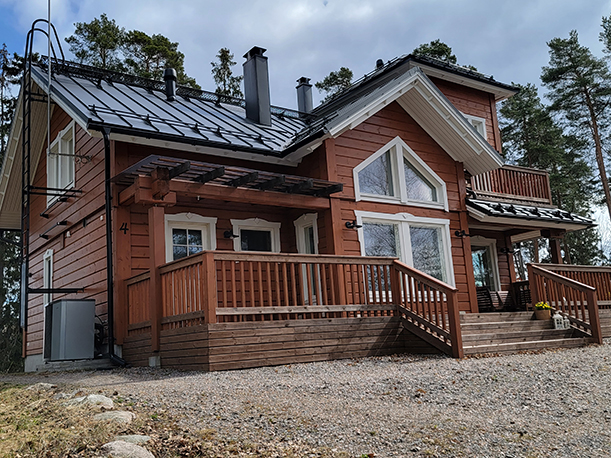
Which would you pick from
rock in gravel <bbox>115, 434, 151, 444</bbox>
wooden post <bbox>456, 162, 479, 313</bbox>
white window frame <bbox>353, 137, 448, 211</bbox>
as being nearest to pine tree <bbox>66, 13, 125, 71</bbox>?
white window frame <bbox>353, 137, 448, 211</bbox>

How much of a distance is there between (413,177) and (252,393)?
8.51 meters

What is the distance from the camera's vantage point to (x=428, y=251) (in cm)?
1352

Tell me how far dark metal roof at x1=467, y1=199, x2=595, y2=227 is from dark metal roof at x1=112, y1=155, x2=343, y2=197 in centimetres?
448

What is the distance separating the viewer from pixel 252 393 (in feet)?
20.7

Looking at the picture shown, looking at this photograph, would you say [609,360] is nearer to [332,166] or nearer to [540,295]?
[540,295]

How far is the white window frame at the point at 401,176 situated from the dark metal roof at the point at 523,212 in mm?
916

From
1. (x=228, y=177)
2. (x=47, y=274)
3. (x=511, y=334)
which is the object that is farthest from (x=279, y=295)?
(x=47, y=274)

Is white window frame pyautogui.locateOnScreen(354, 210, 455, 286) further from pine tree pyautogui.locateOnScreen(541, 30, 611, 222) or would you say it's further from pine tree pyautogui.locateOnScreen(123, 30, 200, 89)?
pine tree pyautogui.locateOnScreen(123, 30, 200, 89)

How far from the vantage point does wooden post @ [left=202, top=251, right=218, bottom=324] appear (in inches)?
334

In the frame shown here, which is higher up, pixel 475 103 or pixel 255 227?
pixel 475 103

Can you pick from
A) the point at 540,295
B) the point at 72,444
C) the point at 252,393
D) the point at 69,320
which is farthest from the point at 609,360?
the point at 69,320

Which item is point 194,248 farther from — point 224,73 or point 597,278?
point 224,73

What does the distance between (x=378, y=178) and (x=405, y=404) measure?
7814 mm

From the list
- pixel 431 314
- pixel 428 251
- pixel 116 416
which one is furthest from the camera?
pixel 428 251
